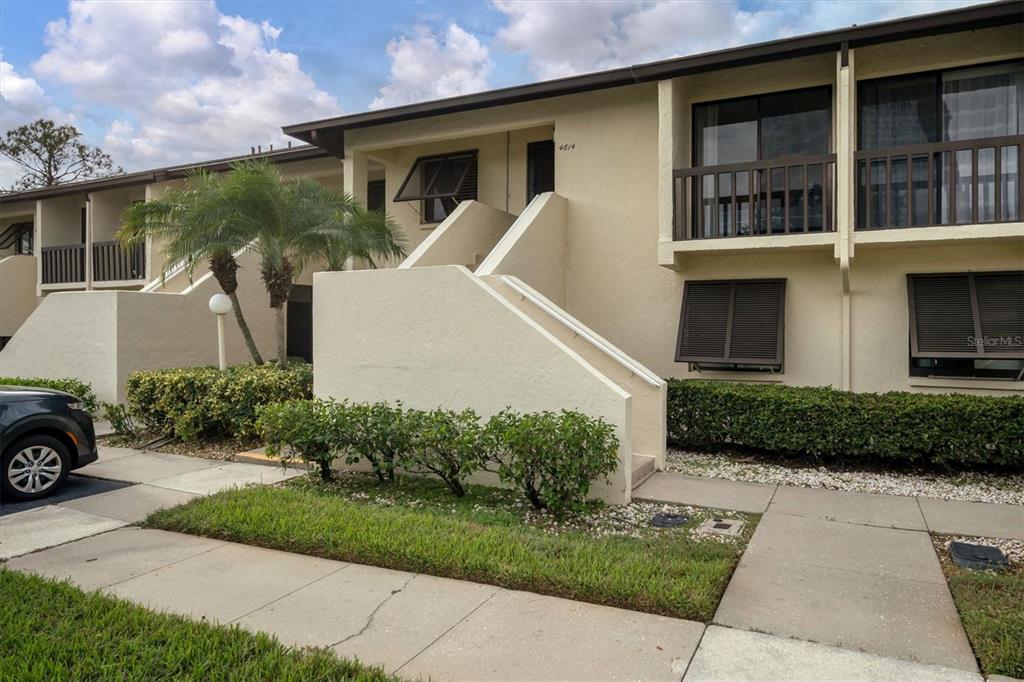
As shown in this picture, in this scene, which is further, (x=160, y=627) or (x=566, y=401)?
(x=566, y=401)

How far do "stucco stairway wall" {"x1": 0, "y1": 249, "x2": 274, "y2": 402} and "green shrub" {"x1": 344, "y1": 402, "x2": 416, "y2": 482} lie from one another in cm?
639

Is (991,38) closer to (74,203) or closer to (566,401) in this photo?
(566,401)

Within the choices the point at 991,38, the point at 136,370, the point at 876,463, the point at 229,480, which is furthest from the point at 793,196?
the point at 136,370

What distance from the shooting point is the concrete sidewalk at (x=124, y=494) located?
5789mm

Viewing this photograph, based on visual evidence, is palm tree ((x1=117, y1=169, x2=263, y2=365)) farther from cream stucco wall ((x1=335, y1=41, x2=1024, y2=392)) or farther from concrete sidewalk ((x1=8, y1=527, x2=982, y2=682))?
concrete sidewalk ((x1=8, y1=527, x2=982, y2=682))

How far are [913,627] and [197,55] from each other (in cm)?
1497

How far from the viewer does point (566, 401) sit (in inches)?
272

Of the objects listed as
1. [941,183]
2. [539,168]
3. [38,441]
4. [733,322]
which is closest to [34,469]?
[38,441]

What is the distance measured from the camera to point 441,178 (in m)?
13.4

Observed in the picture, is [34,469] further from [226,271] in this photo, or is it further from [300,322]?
[300,322]

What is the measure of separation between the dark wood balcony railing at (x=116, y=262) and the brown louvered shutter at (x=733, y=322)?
14.0 m

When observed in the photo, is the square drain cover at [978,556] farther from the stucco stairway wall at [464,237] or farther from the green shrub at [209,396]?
the green shrub at [209,396]

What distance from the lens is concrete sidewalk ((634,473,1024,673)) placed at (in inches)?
149

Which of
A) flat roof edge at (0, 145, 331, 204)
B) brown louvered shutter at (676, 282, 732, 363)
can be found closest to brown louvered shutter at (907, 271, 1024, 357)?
brown louvered shutter at (676, 282, 732, 363)
